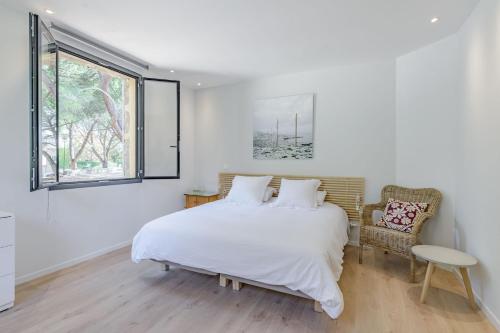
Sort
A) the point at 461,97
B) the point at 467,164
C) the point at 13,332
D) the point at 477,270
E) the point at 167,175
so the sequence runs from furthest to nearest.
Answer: the point at 167,175 → the point at 461,97 → the point at 467,164 → the point at 477,270 → the point at 13,332

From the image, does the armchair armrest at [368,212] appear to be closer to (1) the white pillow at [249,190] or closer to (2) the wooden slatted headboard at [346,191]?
(2) the wooden slatted headboard at [346,191]

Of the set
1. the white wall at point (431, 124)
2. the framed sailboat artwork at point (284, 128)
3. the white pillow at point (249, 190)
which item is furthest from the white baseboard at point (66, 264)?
the white wall at point (431, 124)

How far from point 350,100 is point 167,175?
3.19 metres

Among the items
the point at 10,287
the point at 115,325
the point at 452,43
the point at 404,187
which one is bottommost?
the point at 115,325

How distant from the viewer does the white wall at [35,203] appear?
2467 mm

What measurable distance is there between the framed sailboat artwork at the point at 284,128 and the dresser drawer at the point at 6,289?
3.38 meters

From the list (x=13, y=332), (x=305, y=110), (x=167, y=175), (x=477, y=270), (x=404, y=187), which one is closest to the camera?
(x=13, y=332)

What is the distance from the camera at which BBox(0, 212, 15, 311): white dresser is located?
2082mm

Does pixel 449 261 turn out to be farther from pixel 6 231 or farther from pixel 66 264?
pixel 66 264

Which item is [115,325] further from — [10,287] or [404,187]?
[404,187]

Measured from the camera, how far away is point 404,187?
3.39 meters

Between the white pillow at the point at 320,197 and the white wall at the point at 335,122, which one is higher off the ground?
the white wall at the point at 335,122

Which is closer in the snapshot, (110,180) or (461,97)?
(461,97)

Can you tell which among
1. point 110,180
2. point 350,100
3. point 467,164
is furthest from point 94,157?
point 467,164
